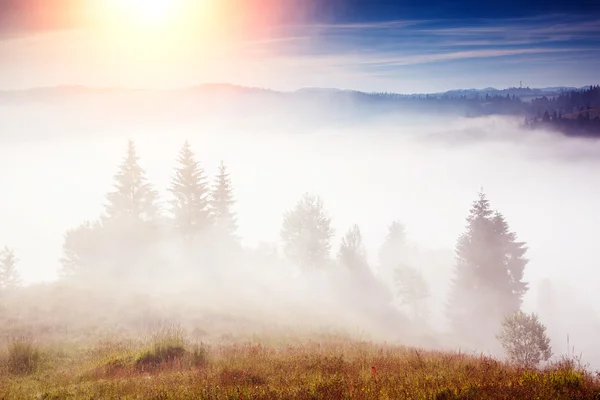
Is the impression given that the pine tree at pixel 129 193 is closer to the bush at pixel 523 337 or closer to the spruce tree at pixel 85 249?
the spruce tree at pixel 85 249

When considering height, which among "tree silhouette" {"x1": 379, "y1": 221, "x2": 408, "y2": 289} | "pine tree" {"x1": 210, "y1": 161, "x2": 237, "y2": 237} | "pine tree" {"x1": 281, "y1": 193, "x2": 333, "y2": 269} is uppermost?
"pine tree" {"x1": 210, "y1": 161, "x2": 237, "y2": 237}

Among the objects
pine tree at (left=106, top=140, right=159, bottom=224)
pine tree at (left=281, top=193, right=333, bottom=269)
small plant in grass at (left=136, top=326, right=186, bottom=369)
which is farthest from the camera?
pine tree at (left=281, top=193, right=333, bottom=269)

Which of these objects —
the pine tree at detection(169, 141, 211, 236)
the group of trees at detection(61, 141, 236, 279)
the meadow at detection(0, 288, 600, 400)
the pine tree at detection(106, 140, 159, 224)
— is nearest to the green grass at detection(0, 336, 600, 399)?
the meadow at detection(0, 288, 600, 400)

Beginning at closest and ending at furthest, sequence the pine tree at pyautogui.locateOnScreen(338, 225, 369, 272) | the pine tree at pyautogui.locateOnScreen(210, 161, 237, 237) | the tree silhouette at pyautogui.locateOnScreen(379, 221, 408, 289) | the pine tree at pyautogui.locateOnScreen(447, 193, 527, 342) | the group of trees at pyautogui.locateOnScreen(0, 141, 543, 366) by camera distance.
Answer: the pine tree at pyautogui.locateOnScreen(447, 193, 527, 342) < the group of trees at pyautogui.locateOnScreen(0, 141, 543, 366) < the pine tree at pyautogui.locateOnScreen(210, 161, 237, 237) < the pine tree at pyautogui.locateOnScreen(338, 225, 369, 272) < the tree silhouette at pyautogui.locateOnScreen(379, 221, 408, 289)

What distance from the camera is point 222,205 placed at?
168 ft

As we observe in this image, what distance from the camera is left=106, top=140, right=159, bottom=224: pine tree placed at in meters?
46.4

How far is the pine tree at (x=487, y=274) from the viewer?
42.7 meters

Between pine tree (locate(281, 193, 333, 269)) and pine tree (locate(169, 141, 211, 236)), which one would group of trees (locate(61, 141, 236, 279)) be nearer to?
pine tree (locate(169, 141, 211, 236))

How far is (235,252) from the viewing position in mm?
51781

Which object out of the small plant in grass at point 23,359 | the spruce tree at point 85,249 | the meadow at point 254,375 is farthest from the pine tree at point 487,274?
the small plant in grass at point 23,359

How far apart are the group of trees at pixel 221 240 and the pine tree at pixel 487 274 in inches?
3.9

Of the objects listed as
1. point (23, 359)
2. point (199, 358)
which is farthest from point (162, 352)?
point (23, 359)

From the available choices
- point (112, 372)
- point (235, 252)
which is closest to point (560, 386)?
point (112, 372)

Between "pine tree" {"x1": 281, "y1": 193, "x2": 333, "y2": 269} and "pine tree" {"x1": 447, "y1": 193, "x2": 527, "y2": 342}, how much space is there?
1809cm
